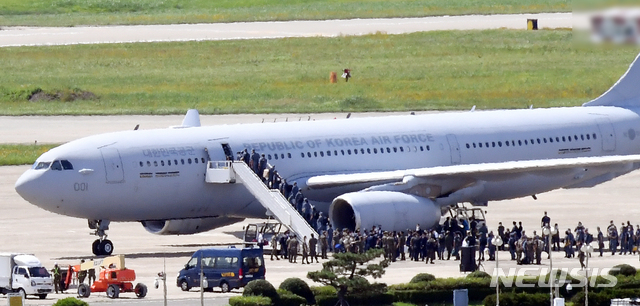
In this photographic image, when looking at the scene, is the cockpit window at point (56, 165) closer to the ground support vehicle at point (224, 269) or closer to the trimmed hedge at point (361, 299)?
the ground support vehicle at point (224, 269)

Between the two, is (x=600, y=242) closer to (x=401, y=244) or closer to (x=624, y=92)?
(x=401, y=244)

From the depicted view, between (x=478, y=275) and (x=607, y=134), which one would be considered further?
(x=607, y=134)

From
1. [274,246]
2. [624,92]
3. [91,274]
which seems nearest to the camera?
[91,274]

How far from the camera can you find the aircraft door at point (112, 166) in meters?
56.6

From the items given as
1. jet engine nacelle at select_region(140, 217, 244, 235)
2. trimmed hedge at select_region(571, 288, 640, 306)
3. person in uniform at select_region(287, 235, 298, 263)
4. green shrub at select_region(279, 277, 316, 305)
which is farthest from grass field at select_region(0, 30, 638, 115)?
trimmed hedge at select_region(571, 288, 640, 306)

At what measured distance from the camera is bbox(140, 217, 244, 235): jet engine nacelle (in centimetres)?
6084

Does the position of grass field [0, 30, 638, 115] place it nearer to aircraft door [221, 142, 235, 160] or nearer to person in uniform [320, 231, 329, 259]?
aircraft door [221, 142, 235, 160]

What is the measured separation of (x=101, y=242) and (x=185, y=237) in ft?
25.8

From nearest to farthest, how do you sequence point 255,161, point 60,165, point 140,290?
point 140,290 < point 60,165 < point 255,161

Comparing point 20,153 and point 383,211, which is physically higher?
point 20,153

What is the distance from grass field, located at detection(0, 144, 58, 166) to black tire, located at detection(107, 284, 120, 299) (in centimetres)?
3847

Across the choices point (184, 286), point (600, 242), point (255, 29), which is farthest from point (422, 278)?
point (255, 29)

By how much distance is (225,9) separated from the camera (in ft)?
614

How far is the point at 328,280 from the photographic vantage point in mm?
46062
